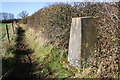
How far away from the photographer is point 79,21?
4.54 meters

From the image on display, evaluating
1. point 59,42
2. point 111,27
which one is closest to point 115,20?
point 111,27

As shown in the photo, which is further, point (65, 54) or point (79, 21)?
point (65, 54)

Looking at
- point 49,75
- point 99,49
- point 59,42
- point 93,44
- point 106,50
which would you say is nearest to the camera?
point 106,50

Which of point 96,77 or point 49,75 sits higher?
point 96,77

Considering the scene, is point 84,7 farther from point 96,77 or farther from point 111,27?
point 96,77

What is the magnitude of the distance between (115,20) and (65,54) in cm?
306

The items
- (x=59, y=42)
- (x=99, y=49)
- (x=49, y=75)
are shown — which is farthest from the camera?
(x=59, y=42)

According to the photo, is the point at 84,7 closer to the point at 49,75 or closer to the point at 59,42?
the point at 59,42

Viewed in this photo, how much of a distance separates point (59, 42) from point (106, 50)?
3.30 metres

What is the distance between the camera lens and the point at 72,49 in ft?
16.6

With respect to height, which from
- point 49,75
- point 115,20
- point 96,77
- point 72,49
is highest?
point 115,20

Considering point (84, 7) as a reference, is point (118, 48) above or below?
below

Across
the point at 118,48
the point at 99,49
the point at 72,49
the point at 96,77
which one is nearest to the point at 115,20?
the point at 118,48

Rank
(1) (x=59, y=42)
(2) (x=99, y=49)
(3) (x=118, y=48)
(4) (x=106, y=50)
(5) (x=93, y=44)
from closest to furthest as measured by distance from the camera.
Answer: (3) (x=118, y=48) < (4) (x=106, y=50) < (2) (x=99, y=49) < (5) (x=93, y=44) < (1) (x=59, y=42)
